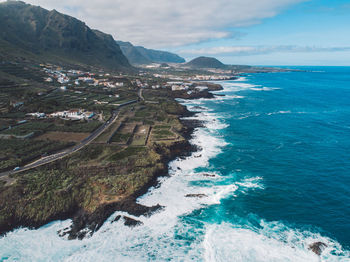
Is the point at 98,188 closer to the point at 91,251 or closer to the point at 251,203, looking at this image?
the point at 91,251

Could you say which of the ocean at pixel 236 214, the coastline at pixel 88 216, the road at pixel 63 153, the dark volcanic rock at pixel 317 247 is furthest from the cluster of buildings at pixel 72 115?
the dark volcanic rock at pixel 317 247

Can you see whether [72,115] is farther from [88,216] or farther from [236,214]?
[236,214]

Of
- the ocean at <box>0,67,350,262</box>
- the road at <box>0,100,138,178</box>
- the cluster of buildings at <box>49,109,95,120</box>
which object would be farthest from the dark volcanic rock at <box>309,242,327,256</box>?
the cluster of buildings at <box>49,109,95,120</box>

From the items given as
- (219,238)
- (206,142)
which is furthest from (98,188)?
(206,142)

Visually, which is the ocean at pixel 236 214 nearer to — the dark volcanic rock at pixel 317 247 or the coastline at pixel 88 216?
the dark volcanic rock at pixel 317 247

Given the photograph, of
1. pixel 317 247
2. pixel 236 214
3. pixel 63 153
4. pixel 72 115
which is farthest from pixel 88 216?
A: pixel 72 115

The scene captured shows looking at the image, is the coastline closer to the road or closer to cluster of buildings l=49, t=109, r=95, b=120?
the road
